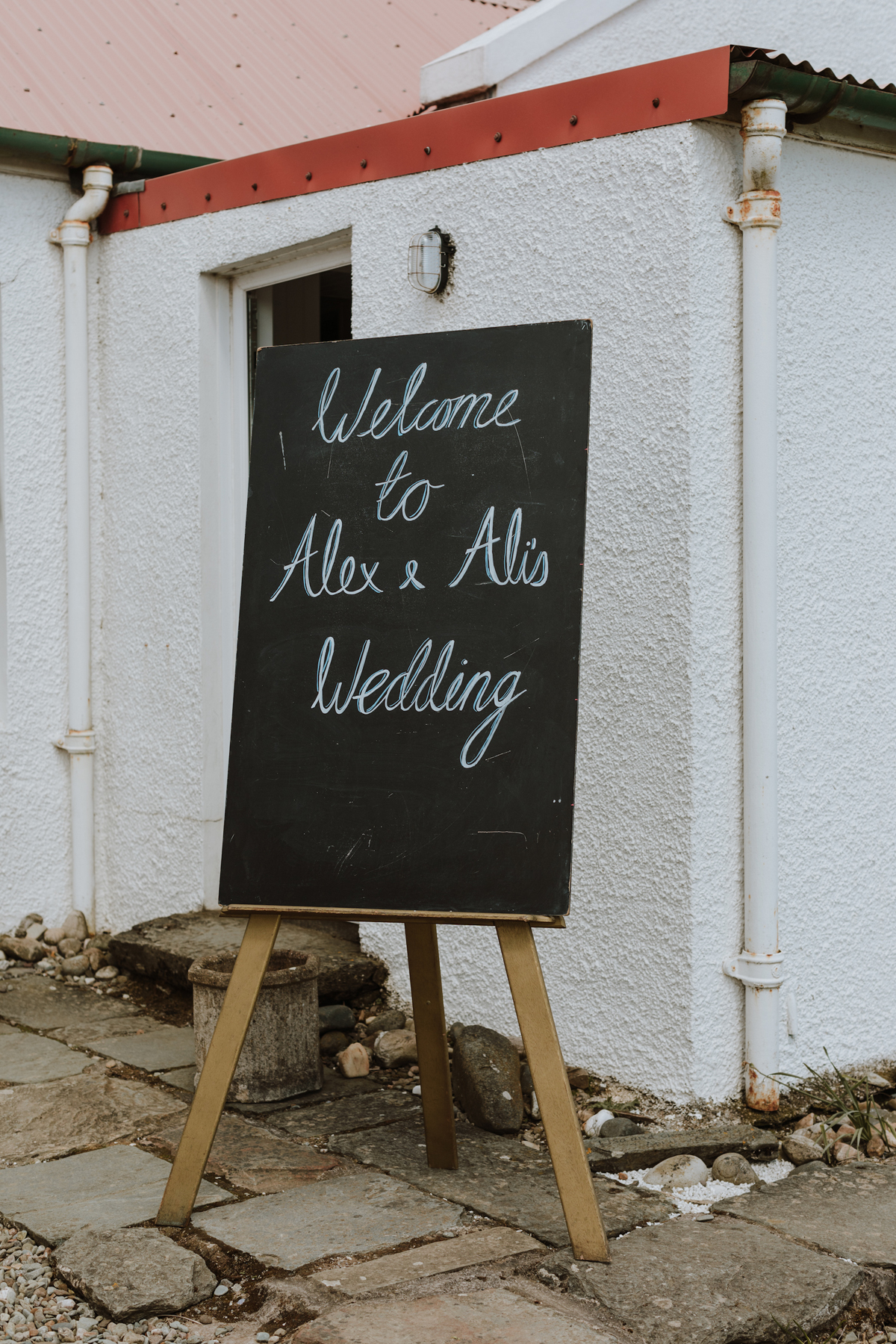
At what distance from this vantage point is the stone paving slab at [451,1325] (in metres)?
2.67

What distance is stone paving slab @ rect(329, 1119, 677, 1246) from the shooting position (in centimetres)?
325

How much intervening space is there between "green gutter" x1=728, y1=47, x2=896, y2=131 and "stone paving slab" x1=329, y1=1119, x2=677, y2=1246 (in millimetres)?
2677

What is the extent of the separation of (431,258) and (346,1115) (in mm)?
2496

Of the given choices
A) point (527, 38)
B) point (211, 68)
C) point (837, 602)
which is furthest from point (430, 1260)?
point (211, 68)

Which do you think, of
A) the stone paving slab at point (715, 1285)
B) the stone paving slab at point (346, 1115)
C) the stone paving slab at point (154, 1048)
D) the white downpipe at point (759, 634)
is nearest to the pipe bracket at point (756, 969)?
the white downpipe at point (759, 634)

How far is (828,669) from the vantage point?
13.2ft

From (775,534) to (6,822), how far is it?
10.8ft

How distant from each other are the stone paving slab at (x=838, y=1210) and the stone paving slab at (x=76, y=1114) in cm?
159

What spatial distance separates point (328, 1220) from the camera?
3.25 metres

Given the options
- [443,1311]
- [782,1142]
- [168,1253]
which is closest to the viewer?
[443,1311]

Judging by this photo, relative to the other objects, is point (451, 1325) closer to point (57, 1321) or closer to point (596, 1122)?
point (57, 1321)

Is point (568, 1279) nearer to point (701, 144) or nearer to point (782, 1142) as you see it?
point (782, 1142)

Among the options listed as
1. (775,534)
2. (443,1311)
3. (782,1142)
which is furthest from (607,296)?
(443,1311)

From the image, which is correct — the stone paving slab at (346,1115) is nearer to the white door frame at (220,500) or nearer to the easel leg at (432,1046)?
the easel leg at (432,1046)
